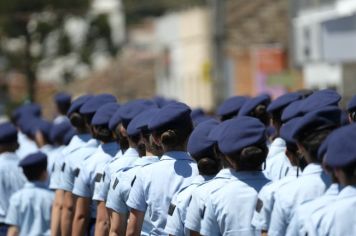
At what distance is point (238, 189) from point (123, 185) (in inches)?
76.7

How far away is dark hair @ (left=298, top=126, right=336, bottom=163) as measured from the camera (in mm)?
8086

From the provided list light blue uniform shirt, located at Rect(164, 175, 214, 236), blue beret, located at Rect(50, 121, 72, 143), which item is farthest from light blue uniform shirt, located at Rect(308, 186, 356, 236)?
blue beret, located at Rect(50, 121, 72, 143)

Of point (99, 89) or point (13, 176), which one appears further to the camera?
point (99, 89)

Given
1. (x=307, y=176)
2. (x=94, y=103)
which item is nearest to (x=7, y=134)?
(x=94, y=103)

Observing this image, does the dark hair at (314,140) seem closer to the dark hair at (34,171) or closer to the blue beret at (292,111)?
the blue beret at (292,111)

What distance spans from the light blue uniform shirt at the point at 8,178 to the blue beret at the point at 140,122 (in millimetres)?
3924

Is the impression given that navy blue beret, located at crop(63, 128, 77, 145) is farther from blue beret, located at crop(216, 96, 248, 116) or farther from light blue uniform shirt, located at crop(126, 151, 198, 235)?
light blue uniform shirt, located at crop(126, 151, 198, 235)

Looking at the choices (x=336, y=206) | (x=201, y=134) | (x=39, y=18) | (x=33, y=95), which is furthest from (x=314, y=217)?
(x=39, y=18)

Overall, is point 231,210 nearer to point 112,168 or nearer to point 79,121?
point 112,168

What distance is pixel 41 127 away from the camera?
17.5 metres

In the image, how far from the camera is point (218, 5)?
39.8 m

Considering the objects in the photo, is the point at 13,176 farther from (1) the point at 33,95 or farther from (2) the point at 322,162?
(1) the point at 33,95

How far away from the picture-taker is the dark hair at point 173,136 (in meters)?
10.1

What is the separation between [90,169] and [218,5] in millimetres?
27519
